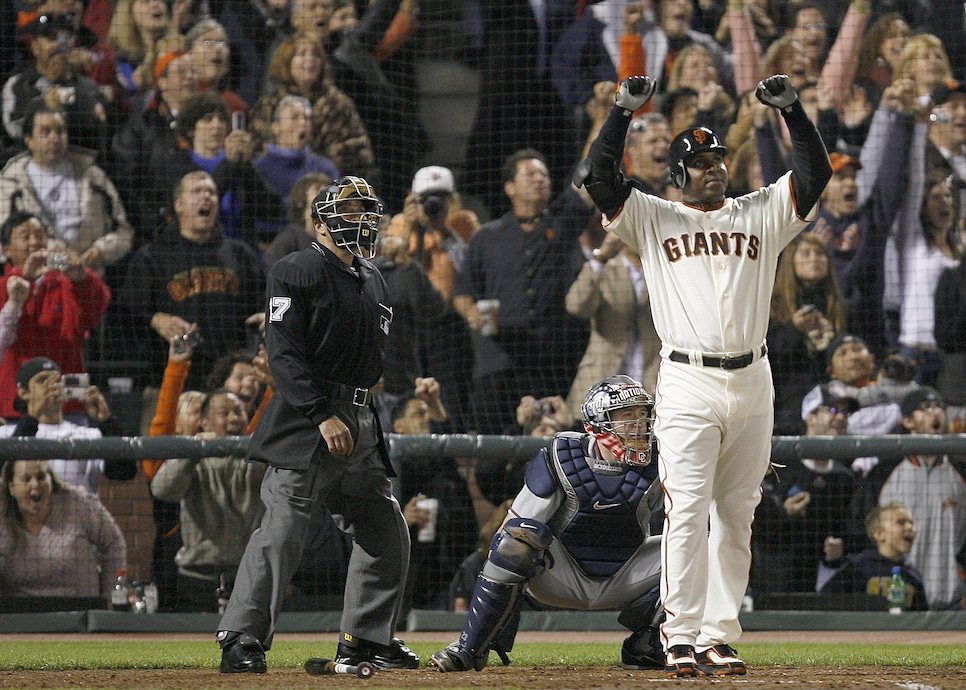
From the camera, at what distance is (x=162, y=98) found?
7785 mm

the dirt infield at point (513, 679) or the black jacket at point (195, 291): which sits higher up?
the black jacket at point (195, 291)

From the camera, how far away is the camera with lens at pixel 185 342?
6.68 metres

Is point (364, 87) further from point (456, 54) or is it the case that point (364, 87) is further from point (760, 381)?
point (760, 381)

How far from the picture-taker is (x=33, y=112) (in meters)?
7.40

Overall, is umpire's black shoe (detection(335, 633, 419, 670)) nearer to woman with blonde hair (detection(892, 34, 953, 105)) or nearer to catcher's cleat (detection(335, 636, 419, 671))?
catcher's cleat (detection(335, 636, 419, 671))

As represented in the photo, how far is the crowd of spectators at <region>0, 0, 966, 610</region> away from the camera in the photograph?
682 cm

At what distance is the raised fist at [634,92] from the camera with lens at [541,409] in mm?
3098

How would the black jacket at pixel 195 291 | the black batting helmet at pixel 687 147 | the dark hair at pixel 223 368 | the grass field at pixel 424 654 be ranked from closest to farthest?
the black batting helmet at pixel 687 147 → the grass field at pixel 424 654 → the dark hair at pixel 223 368 → the black jacket at pixel 195 291

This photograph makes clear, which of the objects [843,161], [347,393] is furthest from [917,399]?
[347,393]

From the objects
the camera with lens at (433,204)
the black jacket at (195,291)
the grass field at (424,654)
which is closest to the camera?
the grass field at (424,654)

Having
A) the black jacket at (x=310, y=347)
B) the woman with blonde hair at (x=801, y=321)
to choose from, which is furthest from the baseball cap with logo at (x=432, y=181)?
the black jacket at (x=310, y=347)

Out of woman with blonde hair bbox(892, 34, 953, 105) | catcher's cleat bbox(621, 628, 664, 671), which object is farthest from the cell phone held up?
woman with blonde hair bbox(892, 34, 953, 105)

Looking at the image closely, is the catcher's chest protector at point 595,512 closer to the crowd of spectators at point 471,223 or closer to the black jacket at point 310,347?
the black jacket at point 310,347

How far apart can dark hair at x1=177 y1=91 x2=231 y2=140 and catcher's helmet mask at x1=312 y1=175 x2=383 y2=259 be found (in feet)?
11.2
